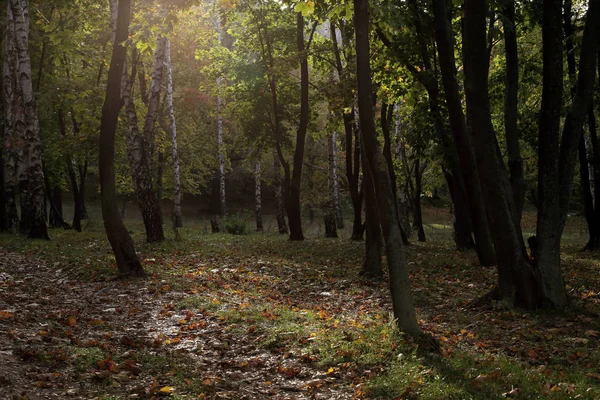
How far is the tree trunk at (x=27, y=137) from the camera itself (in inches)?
679

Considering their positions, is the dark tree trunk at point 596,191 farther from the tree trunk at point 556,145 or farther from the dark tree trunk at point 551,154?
the dark tree trunk at point 551,154

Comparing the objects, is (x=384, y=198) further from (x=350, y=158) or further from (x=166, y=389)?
(x=350, y=158)

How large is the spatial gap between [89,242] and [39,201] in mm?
2132

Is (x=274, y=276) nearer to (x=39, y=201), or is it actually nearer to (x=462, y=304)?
(x=462, y=304)

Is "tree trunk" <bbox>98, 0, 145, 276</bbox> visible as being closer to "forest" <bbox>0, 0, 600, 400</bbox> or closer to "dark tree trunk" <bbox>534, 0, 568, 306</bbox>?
"forest" <bbox>0, 0, 600, 400</bbox>

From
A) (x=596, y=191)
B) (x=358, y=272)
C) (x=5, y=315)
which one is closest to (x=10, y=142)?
(x=358, y=272)

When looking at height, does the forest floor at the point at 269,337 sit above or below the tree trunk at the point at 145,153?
below

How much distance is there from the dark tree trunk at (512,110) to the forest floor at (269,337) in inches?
91.8

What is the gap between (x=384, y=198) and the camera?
23.5 feet

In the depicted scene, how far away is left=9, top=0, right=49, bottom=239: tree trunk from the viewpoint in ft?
56.5

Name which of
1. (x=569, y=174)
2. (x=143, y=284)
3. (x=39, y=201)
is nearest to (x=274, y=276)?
(x=143, y=284)

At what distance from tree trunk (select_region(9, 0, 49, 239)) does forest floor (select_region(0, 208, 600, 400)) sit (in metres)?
5.49

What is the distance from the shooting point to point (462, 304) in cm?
991

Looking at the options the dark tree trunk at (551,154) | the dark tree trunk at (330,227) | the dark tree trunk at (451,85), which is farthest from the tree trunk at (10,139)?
the dark tree trunk at (551,154)
